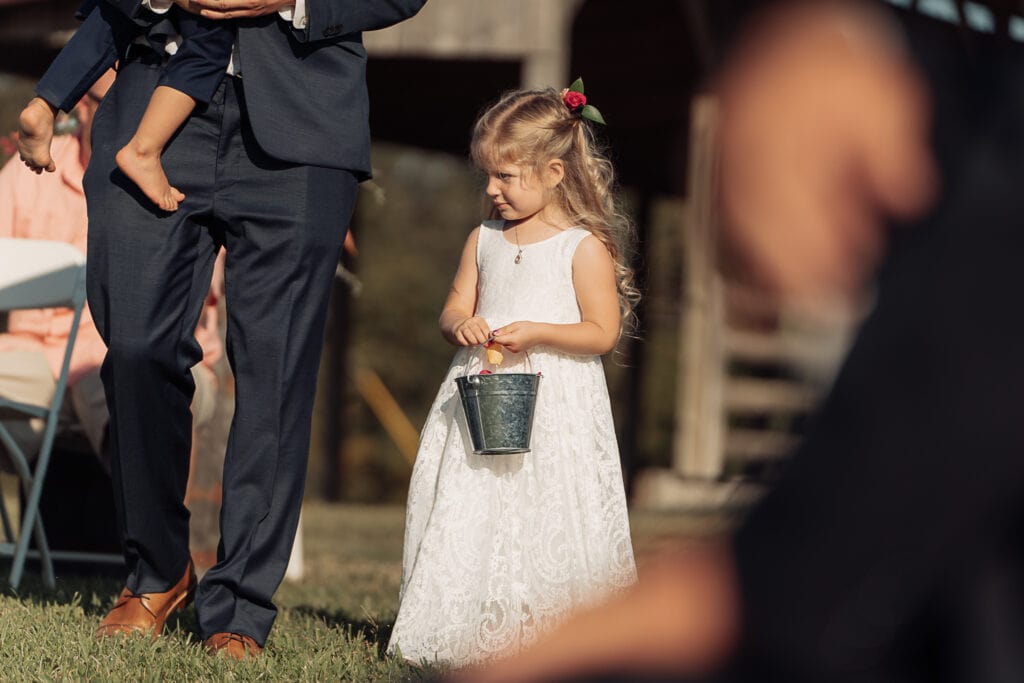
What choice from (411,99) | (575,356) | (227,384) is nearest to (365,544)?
(227,384)

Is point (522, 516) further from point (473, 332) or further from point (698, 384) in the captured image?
point (698, 384)

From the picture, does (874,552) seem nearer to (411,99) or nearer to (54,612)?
(54,612)

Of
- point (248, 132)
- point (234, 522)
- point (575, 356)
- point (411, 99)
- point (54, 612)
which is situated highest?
point (411, 99)

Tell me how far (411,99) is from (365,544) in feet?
12.6

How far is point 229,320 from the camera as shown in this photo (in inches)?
141

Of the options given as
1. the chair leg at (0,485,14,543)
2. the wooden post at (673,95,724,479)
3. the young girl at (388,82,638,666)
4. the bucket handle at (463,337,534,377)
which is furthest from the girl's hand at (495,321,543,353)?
the wooden post at (673,95,724,479)

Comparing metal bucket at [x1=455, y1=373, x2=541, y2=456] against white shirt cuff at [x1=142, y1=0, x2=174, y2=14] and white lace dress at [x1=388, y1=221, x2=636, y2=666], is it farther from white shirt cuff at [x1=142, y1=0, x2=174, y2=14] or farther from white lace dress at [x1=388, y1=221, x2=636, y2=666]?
white shirt cuff at [x1=142, y1=0, x2=174, y2=14]

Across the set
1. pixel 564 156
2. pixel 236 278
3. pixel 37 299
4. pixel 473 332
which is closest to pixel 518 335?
pixel 473 332

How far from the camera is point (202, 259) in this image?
3.56 m

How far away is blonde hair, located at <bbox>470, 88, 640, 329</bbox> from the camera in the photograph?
3.82 meters

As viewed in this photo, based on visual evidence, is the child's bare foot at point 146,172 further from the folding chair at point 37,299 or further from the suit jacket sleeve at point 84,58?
the folding chair at point 37,299

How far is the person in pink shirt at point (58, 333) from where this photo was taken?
5031 millimetres

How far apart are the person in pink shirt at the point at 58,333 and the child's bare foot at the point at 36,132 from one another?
1.45 metres

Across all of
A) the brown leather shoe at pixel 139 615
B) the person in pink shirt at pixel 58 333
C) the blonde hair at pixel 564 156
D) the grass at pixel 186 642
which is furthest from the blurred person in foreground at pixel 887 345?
the person in pink shirt at pixel 58 333
